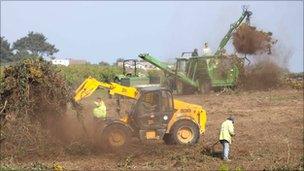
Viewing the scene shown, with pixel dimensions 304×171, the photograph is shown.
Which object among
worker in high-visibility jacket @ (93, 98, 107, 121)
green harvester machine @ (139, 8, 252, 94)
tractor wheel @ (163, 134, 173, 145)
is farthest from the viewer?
green harvester machine @ (139, 8, 252, 94)

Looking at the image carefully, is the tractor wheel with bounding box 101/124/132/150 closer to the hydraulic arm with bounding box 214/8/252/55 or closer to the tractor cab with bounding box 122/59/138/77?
the tractor cab with bounding box 122/59/138/77

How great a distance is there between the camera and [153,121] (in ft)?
56.8

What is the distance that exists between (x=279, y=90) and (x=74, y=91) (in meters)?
21.9

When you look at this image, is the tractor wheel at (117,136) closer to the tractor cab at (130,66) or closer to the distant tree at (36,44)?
the tractor cab at (130,66)

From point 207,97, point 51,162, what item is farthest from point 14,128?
point 207,97

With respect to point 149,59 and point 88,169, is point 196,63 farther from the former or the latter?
point 88,169

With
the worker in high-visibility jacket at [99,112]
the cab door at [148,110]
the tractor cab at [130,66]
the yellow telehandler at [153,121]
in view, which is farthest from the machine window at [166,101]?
the tractor cab at [130,66]

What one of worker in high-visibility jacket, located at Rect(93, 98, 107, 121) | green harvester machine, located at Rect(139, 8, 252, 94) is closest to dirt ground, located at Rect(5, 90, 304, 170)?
worker in high-visibility jacket, located at Rect(93, 98, 107, 121)

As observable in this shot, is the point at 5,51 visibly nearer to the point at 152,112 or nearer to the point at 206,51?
the point at 206,51

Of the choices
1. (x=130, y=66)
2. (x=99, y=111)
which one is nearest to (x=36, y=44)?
(x=130, y=66)

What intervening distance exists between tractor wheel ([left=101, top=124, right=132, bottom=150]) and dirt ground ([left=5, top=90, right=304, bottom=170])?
0.32m

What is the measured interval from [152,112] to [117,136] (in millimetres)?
1248

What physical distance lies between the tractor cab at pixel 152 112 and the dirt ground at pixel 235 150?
0.48 meters

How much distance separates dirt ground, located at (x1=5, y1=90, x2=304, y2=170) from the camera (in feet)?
48.1
